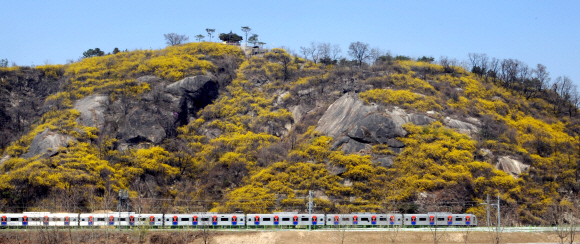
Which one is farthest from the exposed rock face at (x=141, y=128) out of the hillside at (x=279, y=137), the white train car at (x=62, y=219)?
the white train car at (x=62, y=219)

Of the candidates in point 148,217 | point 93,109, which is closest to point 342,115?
point 148,217

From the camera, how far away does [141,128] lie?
3098 inches

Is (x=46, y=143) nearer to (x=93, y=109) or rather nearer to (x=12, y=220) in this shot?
(x=93, y=109)

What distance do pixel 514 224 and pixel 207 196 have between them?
1573 inches

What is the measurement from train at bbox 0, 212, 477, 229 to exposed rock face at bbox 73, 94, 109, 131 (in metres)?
24.1

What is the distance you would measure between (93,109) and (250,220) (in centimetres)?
3979

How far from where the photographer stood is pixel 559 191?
6600cm

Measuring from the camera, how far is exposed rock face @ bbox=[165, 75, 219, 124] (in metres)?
85.7

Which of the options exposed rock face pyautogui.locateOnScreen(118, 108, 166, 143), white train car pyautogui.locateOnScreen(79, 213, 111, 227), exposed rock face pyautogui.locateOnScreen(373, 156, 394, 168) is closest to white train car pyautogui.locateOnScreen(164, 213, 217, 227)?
white train car pyautogui.locateOnScreen(79, 213, 111, 227)

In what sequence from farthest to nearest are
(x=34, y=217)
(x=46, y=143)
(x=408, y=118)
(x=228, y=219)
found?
(x=408, y=118) → (x=46, y=143) → (x=228, y=219) → (x=34, y=217)

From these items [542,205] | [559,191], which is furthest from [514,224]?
[559,191]

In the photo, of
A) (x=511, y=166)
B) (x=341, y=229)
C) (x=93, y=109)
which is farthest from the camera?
(x=93, y=109)

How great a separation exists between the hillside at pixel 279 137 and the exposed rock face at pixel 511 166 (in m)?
0.23

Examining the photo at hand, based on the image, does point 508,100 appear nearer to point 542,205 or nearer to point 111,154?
point 542,205
